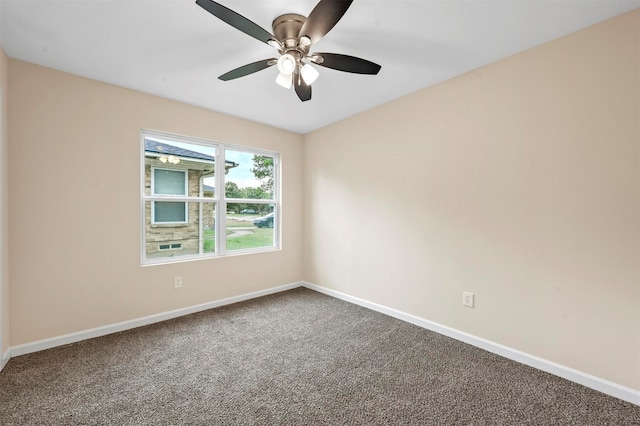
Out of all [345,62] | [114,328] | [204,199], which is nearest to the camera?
[345,62]

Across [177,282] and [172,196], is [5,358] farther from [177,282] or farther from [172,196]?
[172,196]

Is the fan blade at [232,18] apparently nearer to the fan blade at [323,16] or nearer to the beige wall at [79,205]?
the fan blade at [323,16]

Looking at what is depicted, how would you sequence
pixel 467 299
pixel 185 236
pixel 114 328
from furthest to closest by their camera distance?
pixel 185 236 → pixel 114 328 → pixel 467 299

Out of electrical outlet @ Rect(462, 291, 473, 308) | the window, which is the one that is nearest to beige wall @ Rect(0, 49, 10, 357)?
the window

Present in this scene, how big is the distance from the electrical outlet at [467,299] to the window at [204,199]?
8.48 feet

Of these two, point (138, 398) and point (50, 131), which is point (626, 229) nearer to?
point (138, 398)

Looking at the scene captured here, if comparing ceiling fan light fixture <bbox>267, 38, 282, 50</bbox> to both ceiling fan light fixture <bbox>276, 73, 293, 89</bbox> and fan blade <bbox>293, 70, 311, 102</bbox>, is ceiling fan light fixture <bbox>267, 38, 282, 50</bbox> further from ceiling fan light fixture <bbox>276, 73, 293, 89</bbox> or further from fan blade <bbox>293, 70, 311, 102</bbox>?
fan blade <bbox>293, 70, 311, 102</bbox>

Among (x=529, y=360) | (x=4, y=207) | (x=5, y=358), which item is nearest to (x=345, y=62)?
(x=529, y=360)

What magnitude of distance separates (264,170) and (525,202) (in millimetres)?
3185

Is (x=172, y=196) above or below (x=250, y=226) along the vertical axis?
above

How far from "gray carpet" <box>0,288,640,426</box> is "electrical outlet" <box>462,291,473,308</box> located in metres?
0.37

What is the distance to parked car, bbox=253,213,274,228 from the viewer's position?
4035 mm

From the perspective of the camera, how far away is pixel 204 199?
344 centimetres

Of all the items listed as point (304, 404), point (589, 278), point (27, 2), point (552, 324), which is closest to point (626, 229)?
point (589, 278)
